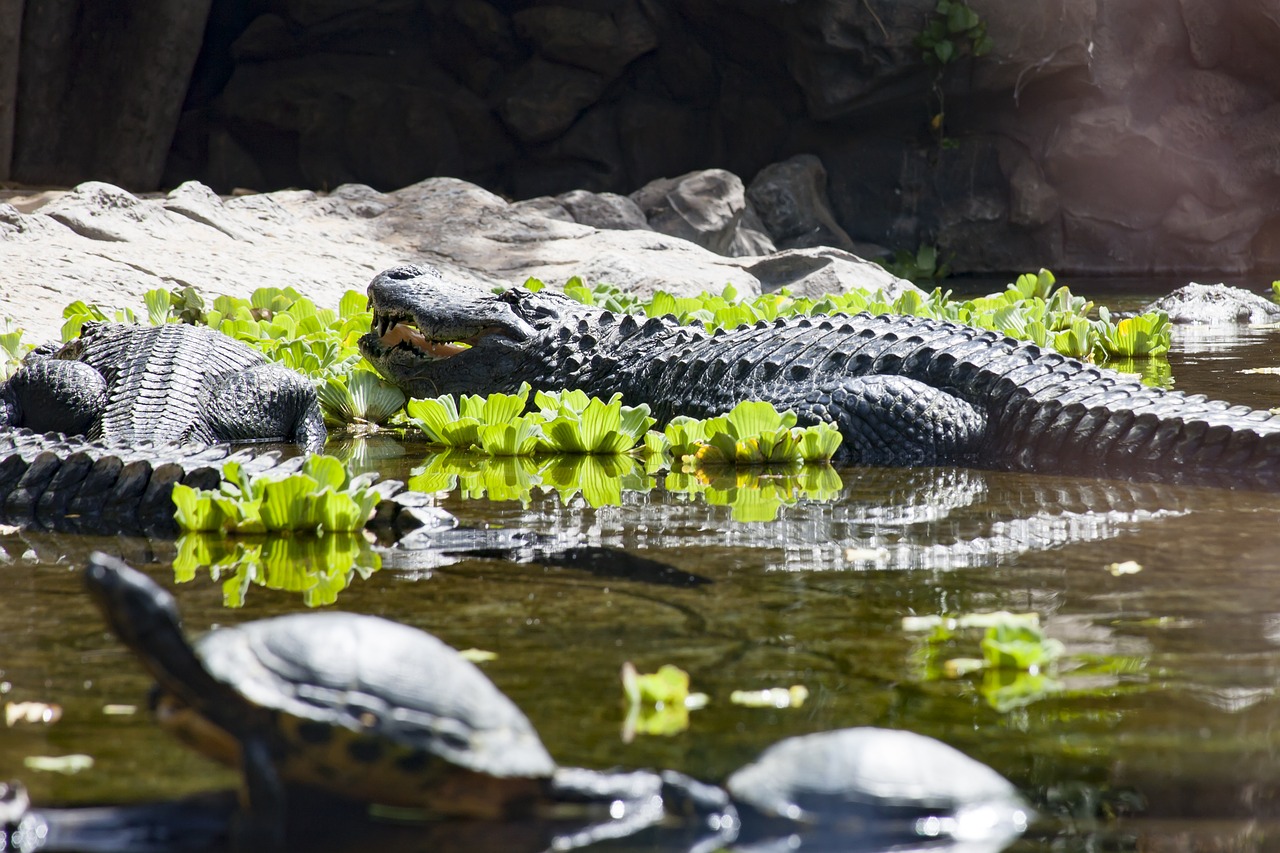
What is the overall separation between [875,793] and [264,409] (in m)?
3.71

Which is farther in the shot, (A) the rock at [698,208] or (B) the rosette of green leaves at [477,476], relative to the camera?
(A) the rock at [698,208]

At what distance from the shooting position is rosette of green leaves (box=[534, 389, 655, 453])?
4285 mm

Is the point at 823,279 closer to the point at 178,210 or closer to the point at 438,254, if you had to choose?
the point at 438,254

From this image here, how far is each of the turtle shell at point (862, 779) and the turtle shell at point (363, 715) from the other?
0.87 feet

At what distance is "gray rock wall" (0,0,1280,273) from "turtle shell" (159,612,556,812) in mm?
13048

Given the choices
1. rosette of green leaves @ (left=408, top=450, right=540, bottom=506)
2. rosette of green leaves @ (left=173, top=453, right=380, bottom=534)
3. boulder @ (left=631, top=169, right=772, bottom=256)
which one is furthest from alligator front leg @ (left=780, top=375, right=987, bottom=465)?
boulder @ (left=631, top=169, right=772, bottom=256)

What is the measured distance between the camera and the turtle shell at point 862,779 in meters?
1.44

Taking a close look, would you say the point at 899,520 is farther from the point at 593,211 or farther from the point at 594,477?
the point at 593,211

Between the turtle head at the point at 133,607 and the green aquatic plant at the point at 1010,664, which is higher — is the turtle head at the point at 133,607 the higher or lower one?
the higher one

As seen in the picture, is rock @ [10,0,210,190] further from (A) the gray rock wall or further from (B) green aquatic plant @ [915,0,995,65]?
(B) green aquatic plant @ [915,0,995,65]

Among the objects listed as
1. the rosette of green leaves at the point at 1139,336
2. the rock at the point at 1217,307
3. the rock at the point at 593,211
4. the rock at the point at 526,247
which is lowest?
the rosette of green leaves at the point at 1139,336

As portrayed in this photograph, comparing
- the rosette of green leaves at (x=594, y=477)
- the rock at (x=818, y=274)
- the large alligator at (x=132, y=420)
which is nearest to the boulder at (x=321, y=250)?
the rock at (x=818, y=274)

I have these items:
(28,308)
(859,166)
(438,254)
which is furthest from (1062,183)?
(28,308)

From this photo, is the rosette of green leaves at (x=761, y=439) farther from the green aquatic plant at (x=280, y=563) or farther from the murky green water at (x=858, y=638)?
the green aquatic plant at (x=280, y=563)
